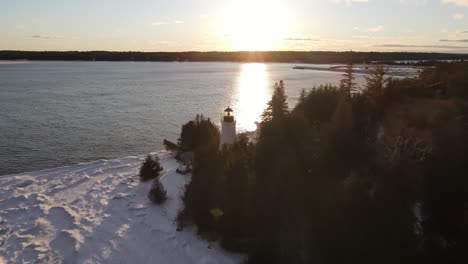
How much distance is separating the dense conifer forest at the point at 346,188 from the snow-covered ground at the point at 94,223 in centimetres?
90

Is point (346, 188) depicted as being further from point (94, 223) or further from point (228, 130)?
point (94, 223)

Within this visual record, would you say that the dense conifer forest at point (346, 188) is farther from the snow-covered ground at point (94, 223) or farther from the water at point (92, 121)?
the water at point (92, 121)

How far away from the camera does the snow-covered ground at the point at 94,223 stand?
32.1 ft

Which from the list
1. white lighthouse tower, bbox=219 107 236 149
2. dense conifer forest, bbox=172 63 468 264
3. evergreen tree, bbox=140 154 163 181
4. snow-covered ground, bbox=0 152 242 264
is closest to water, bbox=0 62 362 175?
snow-covered ground, bbox=0 152 242 264

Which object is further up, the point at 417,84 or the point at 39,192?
the point at 417,84

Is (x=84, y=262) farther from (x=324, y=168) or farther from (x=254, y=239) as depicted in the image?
(x=324, y=168)

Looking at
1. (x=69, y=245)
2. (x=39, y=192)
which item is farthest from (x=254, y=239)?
(x=39, y=192)

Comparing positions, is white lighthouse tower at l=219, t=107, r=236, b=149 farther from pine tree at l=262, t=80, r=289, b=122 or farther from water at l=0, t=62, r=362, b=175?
water at l=0, t=62, r=362, b=175

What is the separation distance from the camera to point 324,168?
10.8m

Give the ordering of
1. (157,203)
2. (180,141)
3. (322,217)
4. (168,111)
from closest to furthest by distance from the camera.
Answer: (322,217) → (157,203) → (180,141) → (168,111)

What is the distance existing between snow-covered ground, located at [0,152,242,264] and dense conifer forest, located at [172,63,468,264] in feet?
2.94

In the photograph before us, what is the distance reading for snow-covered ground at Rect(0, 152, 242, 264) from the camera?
977 centimetres

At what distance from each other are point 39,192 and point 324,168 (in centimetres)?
1050

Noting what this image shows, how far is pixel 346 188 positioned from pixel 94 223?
290 inches
